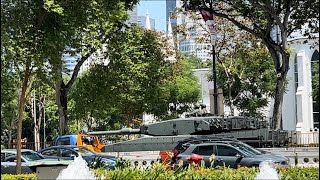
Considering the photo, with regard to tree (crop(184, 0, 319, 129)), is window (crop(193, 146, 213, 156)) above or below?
below

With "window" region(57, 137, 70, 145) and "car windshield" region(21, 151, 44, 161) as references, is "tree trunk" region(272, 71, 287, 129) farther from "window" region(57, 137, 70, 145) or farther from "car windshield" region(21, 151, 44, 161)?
"car windshield" region(21, 151, 44, 161)

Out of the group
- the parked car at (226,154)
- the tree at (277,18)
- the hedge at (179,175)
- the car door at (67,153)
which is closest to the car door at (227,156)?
the parked car at (226,154)

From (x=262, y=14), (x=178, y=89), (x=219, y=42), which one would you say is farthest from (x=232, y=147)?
(x=178, y=89)

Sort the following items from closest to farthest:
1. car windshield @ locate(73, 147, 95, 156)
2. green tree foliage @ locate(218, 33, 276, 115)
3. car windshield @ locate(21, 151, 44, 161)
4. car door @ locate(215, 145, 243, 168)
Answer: car door @ locate(215, 145, 243, 168)
car windshield @ locate(21, 151, 44, 161)
car windshield @ locate(73, 147, 95, 156)
green tree foliage @ locate(218, 33, 276, 115)

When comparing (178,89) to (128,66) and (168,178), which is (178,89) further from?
(168,178)

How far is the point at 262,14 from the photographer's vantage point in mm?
30672

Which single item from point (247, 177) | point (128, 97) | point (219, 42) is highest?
point (219, 42)

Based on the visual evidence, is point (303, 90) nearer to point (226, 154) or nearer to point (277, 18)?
point (277, 18)

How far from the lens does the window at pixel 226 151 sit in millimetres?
19000

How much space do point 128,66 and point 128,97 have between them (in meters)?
2.54

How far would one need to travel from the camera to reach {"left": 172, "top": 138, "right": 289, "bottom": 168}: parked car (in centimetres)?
1850

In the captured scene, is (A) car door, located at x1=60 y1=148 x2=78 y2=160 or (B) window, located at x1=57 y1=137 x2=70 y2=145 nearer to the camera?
(A) car door, located at x1=60 y1=148 x2=78 y2=160

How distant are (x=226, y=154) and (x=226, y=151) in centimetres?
10

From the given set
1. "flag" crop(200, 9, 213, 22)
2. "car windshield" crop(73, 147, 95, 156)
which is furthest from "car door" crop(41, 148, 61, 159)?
"flag" crop(200, 9, 213, 22)
